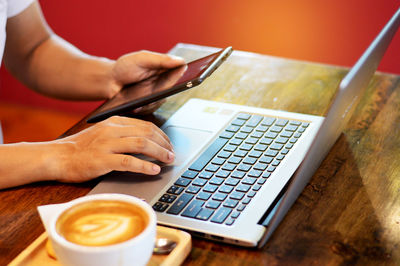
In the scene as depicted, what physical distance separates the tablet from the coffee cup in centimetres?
34

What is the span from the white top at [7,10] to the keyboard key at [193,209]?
0.70 metres

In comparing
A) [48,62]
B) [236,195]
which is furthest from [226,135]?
[48,62]

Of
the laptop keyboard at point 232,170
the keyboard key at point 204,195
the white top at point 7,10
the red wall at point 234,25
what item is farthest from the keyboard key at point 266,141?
the red wall at point 234,25

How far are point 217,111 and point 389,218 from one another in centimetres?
46

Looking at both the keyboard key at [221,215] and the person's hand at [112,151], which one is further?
the person's hand at [112,151]

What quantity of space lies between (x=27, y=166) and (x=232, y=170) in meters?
0.34

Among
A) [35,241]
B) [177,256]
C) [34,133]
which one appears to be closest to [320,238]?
[177,256]

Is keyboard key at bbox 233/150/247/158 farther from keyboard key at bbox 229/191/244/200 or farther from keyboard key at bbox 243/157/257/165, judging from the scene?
keyboard key at bbox 229/191/244/200

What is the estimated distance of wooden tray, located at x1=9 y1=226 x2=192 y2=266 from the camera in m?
0.74

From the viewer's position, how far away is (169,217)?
2.72 feet

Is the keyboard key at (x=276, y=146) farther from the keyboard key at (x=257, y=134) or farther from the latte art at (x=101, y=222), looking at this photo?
the latte art at (x=101, y=222)

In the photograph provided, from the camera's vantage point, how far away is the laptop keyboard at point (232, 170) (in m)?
0.85

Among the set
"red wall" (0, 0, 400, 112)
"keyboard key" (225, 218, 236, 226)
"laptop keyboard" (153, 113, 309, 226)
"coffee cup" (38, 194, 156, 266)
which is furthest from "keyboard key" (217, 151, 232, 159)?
"red wall" (0, 0, 400, 112)

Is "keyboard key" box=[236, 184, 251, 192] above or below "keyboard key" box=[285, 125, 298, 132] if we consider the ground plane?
above
